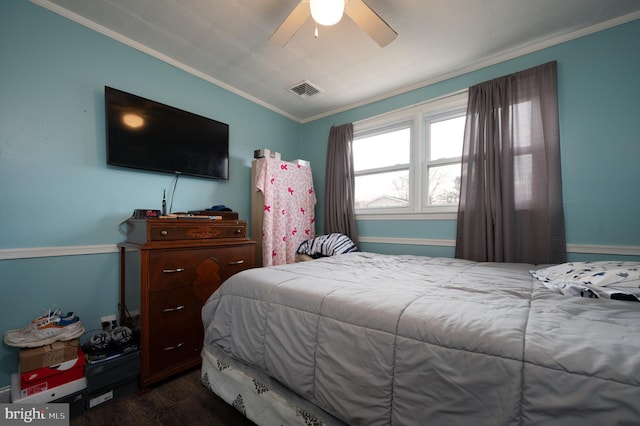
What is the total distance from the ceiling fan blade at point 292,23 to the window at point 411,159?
1.61m

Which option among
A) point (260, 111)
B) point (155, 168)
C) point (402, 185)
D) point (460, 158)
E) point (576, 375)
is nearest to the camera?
point (576, 375)

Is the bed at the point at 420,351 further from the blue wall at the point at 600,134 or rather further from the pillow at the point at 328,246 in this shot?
the pillow at the point at 328,246

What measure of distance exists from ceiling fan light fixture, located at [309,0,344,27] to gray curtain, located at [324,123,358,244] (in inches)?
71.4

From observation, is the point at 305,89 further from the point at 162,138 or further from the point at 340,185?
the point at 162,138

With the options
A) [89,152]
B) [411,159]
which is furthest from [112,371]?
[411,159]

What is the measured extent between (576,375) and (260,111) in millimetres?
3337

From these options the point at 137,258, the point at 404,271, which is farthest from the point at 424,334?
the point at 137,258

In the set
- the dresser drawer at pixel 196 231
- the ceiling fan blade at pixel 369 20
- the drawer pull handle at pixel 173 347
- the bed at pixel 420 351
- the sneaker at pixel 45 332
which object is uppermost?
the ceiling fan blade at pixel 369 20

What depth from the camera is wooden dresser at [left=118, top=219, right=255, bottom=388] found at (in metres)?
→ 1.60

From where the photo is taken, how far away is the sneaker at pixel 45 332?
4.46ft

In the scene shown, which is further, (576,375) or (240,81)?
(240,81)

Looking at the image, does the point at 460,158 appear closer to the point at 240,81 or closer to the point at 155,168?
the point at 240,81

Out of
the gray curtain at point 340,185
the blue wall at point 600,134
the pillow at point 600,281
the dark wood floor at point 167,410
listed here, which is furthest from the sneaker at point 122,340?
the blue wall at point 600,134

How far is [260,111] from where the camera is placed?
317 centimetres
